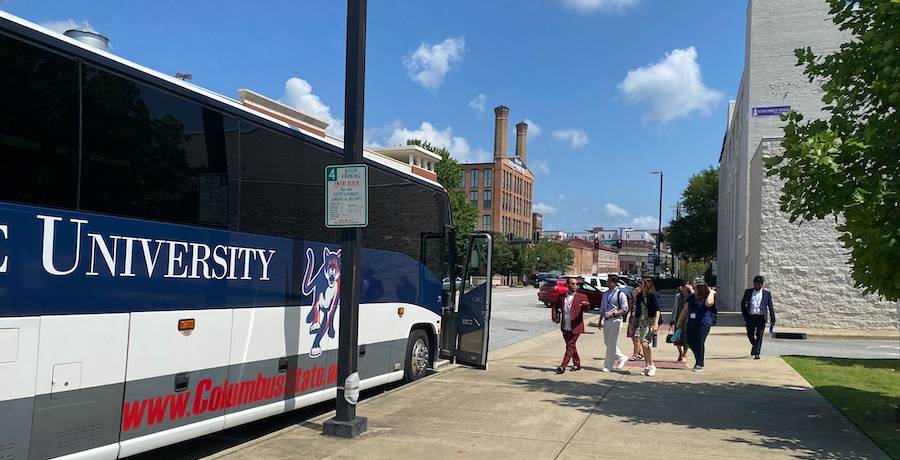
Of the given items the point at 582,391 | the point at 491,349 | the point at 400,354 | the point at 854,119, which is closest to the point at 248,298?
the point at 400,354

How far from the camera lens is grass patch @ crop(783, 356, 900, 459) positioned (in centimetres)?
774

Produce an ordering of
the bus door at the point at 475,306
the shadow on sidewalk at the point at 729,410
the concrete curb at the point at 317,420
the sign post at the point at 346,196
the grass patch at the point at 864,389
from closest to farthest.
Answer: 1. the concrete curb at the point at 317,420
2. the sign post at the point at 346,196
3. the shadow on sidewalk at the point at 729,410
4. the grass patch at the point at 864,389
5. the bus door at the point at 475,306

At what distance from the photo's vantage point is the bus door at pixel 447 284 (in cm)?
1108

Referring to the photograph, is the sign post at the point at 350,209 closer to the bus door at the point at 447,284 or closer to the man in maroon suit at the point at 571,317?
the bus door at the point at 447,284

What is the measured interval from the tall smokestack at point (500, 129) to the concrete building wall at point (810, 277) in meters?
78.1

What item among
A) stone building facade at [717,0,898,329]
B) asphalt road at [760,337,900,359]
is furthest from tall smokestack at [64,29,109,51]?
stone building facade at [717,0,898,329]

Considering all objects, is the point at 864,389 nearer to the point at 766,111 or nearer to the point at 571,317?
the point at 571,317

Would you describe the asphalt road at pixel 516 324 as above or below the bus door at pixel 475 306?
below

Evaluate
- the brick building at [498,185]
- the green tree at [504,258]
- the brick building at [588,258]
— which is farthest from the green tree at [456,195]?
the brick building at [588,258]

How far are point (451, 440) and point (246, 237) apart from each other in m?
2.86

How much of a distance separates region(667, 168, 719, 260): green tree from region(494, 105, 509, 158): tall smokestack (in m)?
43.8

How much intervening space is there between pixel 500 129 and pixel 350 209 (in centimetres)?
9766

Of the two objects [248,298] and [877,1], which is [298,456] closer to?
[248,298]

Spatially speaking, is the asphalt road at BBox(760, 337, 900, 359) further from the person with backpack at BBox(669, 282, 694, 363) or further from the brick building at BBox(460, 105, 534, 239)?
the brick building at BBox(460, 105, 534, 239)
